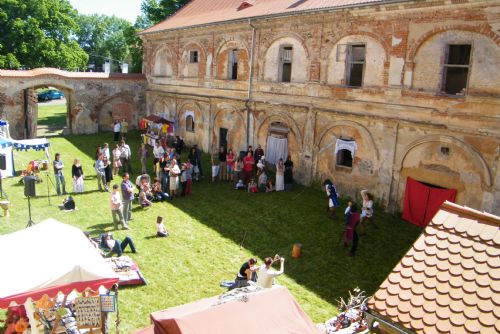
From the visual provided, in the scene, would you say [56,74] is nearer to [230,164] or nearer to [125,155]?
[125,155]

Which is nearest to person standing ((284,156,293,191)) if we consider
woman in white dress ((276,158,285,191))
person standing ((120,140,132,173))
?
woman in white dress ((276,158,285,191))

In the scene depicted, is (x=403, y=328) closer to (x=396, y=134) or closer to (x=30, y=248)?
(x=30, y=248)

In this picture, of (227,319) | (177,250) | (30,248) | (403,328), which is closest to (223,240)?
(177,250)

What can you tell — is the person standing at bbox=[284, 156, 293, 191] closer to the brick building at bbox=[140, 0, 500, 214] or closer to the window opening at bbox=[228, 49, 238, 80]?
the brick building at bbox=[140, 0, 500, 214]

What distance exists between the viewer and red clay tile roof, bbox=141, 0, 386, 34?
18.3 m

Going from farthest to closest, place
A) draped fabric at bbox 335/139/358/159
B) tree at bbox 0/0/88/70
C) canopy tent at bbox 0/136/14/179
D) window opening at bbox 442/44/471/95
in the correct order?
1. tree at bbox 0/0/88/70
2. canopy tent at bbox 0/136/14/179
3. draped fabric at bbox 335/139/358/159
4. window opening at bbox 442/44/471/95

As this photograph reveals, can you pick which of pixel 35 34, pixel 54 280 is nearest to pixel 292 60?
pixel 54 280

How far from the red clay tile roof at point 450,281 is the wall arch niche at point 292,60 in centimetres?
1407

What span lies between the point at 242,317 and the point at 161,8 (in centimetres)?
3815

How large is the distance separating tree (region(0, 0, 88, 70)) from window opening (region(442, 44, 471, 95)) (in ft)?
121

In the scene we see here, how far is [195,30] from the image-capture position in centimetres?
2631

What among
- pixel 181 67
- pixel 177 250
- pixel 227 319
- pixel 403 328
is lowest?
pixel 177 250

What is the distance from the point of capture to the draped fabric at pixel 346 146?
17.5 m

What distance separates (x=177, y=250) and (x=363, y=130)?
8442mm
